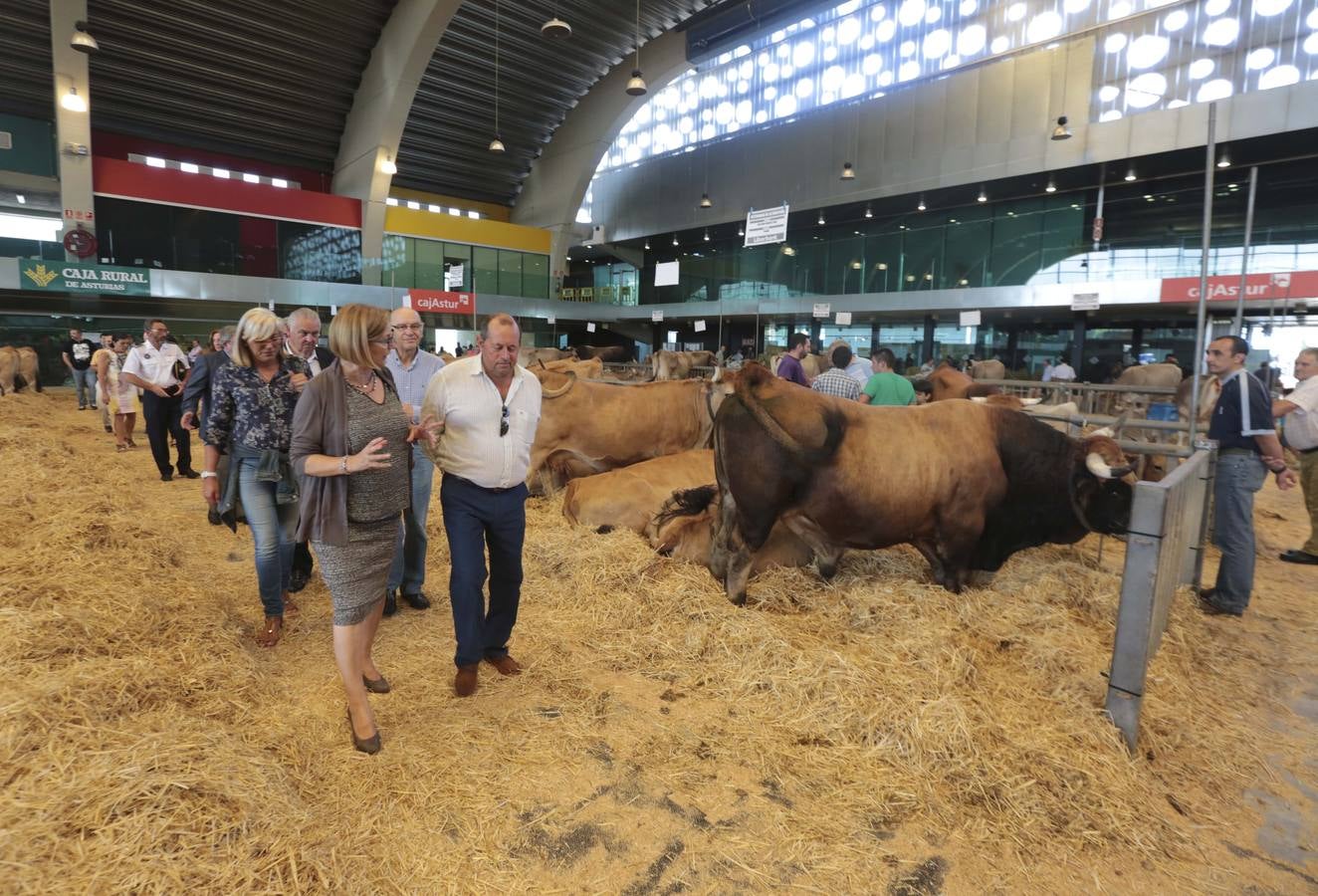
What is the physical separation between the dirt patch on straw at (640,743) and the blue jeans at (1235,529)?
0.28 meters

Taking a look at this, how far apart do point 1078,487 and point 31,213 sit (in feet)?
99.9

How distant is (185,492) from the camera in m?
7.65

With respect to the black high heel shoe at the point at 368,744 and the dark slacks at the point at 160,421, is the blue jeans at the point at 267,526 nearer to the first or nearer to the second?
the black high heel shoe at the point at 368,744

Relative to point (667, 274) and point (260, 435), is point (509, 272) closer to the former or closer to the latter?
point (667, 274)

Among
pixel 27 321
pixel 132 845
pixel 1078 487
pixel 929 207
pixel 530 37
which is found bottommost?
pixel 132 845

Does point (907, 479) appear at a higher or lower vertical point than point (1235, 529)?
higher

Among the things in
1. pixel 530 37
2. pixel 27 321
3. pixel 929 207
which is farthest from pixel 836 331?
pixel 27 321

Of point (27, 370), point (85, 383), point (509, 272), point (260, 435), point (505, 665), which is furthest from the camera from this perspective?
point (509, 272)

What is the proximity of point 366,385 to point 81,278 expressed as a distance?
25.3 m

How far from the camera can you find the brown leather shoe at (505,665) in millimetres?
3529

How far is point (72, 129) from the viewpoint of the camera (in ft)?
65.6

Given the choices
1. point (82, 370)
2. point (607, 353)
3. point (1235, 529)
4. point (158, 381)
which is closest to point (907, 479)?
point (1235, 529)

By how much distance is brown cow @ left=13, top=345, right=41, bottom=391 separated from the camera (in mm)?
19605

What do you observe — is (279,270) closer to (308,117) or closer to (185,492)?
(308,117)
